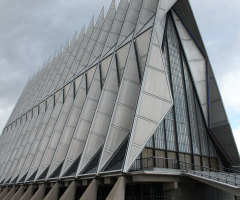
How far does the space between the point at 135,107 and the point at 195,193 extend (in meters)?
8.15

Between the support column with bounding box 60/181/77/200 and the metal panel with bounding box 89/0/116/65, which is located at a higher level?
the metal panel with bounding box 89/0/116/65

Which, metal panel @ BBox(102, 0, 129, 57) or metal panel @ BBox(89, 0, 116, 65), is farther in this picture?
metal panel @ BBox(89, 0, 116, 65)

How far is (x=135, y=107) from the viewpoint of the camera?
19297 mm

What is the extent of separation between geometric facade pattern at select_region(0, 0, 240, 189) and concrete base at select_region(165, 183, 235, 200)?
2120 millimetres

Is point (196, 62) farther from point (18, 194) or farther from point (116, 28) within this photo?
point (18, 194)

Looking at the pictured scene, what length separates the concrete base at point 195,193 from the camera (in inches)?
707

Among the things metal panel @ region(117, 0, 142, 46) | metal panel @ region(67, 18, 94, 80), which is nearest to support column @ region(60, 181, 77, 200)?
metal panel @ region(117, 0, 142, 46)

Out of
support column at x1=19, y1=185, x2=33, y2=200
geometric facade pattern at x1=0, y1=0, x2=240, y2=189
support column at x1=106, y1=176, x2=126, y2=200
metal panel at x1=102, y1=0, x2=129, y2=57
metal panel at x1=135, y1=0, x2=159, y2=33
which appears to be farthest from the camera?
metal panel at x1=102, y1=0, x2=129, y2=57

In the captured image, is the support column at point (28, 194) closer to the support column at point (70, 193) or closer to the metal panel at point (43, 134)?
the metal panel at point (43, 134)

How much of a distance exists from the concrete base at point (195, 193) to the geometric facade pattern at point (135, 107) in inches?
83.5

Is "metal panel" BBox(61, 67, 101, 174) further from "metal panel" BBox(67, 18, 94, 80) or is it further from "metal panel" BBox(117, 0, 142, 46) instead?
"metal panel" BBox(67, 18, 94, 80)

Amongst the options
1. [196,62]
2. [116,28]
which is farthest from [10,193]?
[196,62]

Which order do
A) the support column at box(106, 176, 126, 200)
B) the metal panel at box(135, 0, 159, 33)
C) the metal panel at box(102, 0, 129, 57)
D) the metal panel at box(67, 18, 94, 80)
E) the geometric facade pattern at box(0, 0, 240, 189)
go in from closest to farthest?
the support column at box(106, 176, 126, 200) → the geometric facade pattern at box(0, 0, 240, 189) → the metal panel at box(135, 0, 159, 33) → the metal panel at box(102, 0, 129, 57) → the metal panel at box(67, 18, 94, 80)

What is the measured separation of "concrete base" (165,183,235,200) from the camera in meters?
18.0
